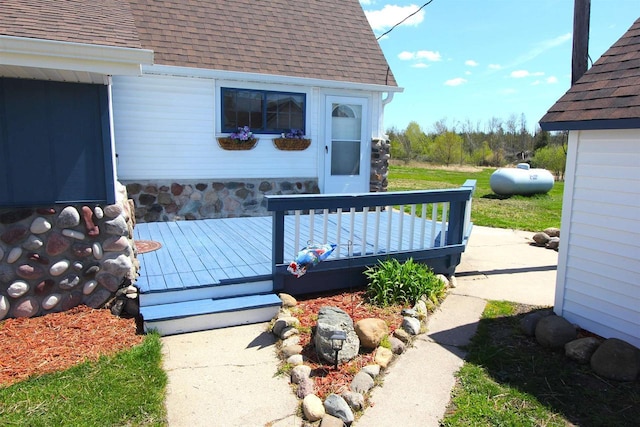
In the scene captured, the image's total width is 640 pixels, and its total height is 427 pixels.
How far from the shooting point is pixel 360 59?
8422 millimetres

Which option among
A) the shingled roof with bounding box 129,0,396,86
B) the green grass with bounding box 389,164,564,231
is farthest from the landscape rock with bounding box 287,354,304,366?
the green grass with bounding box 389,164,564,231

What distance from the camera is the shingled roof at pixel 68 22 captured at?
3371 millimetres

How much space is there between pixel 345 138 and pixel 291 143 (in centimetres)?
113

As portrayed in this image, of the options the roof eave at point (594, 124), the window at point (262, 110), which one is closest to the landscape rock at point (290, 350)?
the roof eave at point (594, 124)

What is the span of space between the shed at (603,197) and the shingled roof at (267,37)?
452 centimetres

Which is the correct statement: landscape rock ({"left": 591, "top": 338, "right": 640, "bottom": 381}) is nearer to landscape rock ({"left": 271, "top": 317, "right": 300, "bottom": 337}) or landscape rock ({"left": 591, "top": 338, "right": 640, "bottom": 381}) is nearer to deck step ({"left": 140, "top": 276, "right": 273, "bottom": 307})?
landscape rock ({"left": 271, "top": 317, "right": 300, "bottom": 337})

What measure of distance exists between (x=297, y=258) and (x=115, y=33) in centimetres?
256

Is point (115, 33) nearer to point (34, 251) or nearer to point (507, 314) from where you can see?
point (34, 251)

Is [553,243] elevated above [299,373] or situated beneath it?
elevated above

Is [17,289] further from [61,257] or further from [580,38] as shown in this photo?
[580,38]

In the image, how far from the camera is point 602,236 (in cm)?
375

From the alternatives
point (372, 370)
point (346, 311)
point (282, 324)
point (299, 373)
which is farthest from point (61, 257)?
point (372, 370)

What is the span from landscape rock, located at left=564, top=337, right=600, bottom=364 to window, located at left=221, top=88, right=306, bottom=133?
5.48 meters

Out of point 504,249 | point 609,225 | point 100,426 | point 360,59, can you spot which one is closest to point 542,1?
point 360,59
